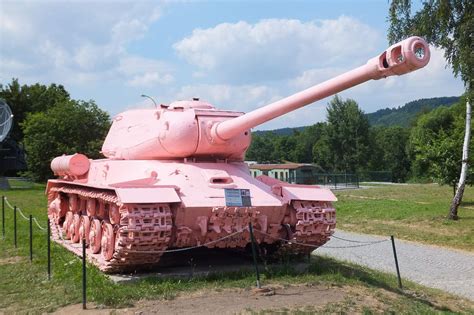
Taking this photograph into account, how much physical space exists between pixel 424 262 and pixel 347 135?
170 feet

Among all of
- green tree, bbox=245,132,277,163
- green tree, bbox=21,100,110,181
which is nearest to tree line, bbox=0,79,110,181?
green tree, bbox=21,100,110,181

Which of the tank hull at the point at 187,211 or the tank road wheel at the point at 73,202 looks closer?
the tank hull at the point at 187,211

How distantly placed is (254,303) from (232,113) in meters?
4.37

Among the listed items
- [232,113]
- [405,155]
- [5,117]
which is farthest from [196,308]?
[405,155]

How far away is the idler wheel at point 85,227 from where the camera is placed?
11.5 metres

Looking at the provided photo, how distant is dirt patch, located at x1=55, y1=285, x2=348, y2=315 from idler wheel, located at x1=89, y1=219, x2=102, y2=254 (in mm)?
3014

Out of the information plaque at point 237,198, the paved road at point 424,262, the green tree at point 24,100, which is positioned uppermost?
the green tree at point 24,100

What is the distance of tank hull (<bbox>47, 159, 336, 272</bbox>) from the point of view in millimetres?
8688

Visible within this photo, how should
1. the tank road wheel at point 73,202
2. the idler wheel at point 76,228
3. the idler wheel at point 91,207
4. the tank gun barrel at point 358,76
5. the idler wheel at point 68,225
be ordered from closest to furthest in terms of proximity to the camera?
1. the tank gun barrel at point 358,76
2. the idler wheel at point 91,207
3. the idler wheel at point 76,228
4. the tank road wheel at point 73,202
5. the idler wheel at point 68,225

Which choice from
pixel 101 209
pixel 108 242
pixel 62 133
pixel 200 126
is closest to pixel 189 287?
pixel 108 242

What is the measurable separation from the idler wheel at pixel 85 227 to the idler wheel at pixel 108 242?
1354 millimetres

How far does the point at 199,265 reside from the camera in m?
10.8

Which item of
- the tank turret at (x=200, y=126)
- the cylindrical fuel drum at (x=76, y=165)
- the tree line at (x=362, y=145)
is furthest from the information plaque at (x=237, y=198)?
the tree line at (x=362, y=145)

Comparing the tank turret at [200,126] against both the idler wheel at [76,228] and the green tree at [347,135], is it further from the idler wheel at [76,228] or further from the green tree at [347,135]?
the green tree at [347,135]
